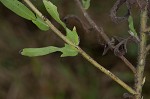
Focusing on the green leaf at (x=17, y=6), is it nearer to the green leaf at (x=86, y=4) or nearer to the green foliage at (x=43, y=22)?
the green foliage at (x=43, y=22)

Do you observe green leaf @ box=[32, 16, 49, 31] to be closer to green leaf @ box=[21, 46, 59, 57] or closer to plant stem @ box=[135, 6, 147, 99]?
green leaf @ box=[21, 46, 59, 57]

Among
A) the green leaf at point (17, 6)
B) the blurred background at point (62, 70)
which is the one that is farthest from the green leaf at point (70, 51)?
the blurred background at point (62, 70)

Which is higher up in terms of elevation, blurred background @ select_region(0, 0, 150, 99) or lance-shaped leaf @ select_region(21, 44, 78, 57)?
blurred background @ select_region(0, 0, 150, 99)

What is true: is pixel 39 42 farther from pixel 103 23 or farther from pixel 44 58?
pixel 103 23

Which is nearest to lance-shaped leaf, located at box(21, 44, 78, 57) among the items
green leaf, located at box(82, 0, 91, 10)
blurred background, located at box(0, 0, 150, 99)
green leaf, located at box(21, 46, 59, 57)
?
green leaf, located at box(21, 46, 59, 57)

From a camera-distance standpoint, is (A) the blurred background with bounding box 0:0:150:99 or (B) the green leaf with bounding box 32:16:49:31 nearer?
(B) the green leaf with bounding box 32:16:49:31

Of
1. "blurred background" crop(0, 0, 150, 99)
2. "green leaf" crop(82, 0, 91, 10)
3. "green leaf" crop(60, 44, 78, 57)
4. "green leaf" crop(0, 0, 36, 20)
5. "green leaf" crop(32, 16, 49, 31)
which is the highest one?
"blurred background" crop(0, 0, 150, 99)

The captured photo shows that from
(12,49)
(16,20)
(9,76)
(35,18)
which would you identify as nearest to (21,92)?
(9,76)

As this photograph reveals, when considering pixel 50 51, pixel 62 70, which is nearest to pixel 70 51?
pixel 50 51
